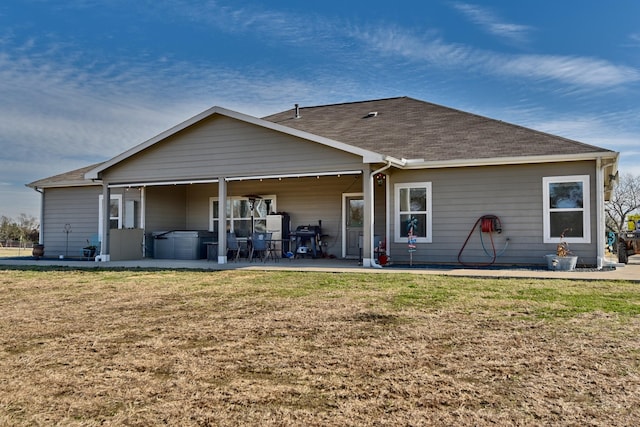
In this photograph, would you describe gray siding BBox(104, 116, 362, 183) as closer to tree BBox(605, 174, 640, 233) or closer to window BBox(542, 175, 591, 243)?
window BBox(542, 175, 591, 243)

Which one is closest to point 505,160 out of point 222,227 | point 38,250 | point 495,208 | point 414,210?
point 495,208

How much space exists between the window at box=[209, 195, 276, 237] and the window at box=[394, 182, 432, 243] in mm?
4478

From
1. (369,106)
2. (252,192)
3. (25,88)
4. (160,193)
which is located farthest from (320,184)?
(25,88)

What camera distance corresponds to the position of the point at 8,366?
12.0ft

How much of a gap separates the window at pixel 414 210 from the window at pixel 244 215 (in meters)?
4.48

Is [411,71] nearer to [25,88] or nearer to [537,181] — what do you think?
[537,181]

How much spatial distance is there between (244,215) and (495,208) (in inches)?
304

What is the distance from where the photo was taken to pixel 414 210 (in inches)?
462

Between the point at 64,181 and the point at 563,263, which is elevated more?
the point at 64,181

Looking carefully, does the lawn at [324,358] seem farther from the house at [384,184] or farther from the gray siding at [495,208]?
the house at [384,184]

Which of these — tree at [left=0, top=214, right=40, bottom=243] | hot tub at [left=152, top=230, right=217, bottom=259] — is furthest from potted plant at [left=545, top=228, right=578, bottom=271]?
tree at [left=0, top=214, right=40, bottom=243]

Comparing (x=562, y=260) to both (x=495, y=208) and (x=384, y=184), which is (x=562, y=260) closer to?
(x=495, y=208)

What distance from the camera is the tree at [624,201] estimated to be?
102ft

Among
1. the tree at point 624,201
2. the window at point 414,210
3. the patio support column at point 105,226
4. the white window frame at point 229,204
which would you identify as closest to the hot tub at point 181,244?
the white window frame at point 229,204
